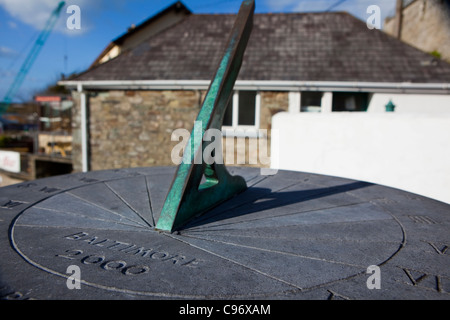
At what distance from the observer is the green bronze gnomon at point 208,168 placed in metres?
1.86

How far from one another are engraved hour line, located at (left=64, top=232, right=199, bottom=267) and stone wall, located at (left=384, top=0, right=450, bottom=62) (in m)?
15.4

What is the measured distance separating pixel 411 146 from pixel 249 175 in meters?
2.28

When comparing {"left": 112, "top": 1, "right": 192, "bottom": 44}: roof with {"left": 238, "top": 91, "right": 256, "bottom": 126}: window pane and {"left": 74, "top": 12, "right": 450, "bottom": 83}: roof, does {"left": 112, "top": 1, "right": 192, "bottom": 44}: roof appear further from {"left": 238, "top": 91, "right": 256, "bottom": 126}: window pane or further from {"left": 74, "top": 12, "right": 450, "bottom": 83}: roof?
{"left": 238, "top": 91, "right": 256, "bottom": 126}: window pane

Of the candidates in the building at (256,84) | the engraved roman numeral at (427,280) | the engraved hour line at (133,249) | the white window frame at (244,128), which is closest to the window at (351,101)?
the building at (256,84)

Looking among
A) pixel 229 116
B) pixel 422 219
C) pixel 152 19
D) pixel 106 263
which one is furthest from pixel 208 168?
pixel 152 19

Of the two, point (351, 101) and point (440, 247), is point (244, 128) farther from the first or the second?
point (440, 247)

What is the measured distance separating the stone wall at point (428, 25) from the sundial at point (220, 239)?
14.3 meters

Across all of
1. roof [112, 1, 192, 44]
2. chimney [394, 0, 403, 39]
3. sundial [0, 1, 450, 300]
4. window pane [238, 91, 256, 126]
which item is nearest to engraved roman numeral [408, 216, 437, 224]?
sundial [0, 1, 450, 300]

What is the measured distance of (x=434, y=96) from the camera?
7613 millimetres

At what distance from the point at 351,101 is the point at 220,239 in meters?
7.76

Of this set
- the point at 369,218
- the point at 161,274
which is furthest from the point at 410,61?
the point at 161,274
